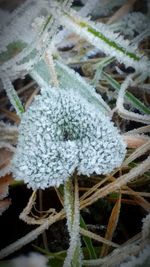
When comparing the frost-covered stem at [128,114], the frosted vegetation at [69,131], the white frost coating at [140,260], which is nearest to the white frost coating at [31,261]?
the frosted vegetation at [69,131]

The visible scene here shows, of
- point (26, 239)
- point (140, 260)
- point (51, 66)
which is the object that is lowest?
point (140, 260)

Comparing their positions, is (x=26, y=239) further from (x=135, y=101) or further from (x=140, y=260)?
(x=135, y=101)

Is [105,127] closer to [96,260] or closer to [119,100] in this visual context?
[119,100]

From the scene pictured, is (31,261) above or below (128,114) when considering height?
below

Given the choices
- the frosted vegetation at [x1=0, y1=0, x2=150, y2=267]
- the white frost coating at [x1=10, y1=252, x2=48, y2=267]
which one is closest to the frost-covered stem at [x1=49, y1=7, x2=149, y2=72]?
the frosted vegetation at [x1=0, y1=0, x2=150, y2=267]

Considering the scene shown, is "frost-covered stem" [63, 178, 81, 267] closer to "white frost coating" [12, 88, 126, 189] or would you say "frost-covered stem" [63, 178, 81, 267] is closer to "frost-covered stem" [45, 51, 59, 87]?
"white frost coating" [12, 88, 126, 189]

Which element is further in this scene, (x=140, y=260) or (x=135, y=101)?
(x=135, y=101)

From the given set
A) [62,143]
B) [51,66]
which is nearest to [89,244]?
[62,143]
